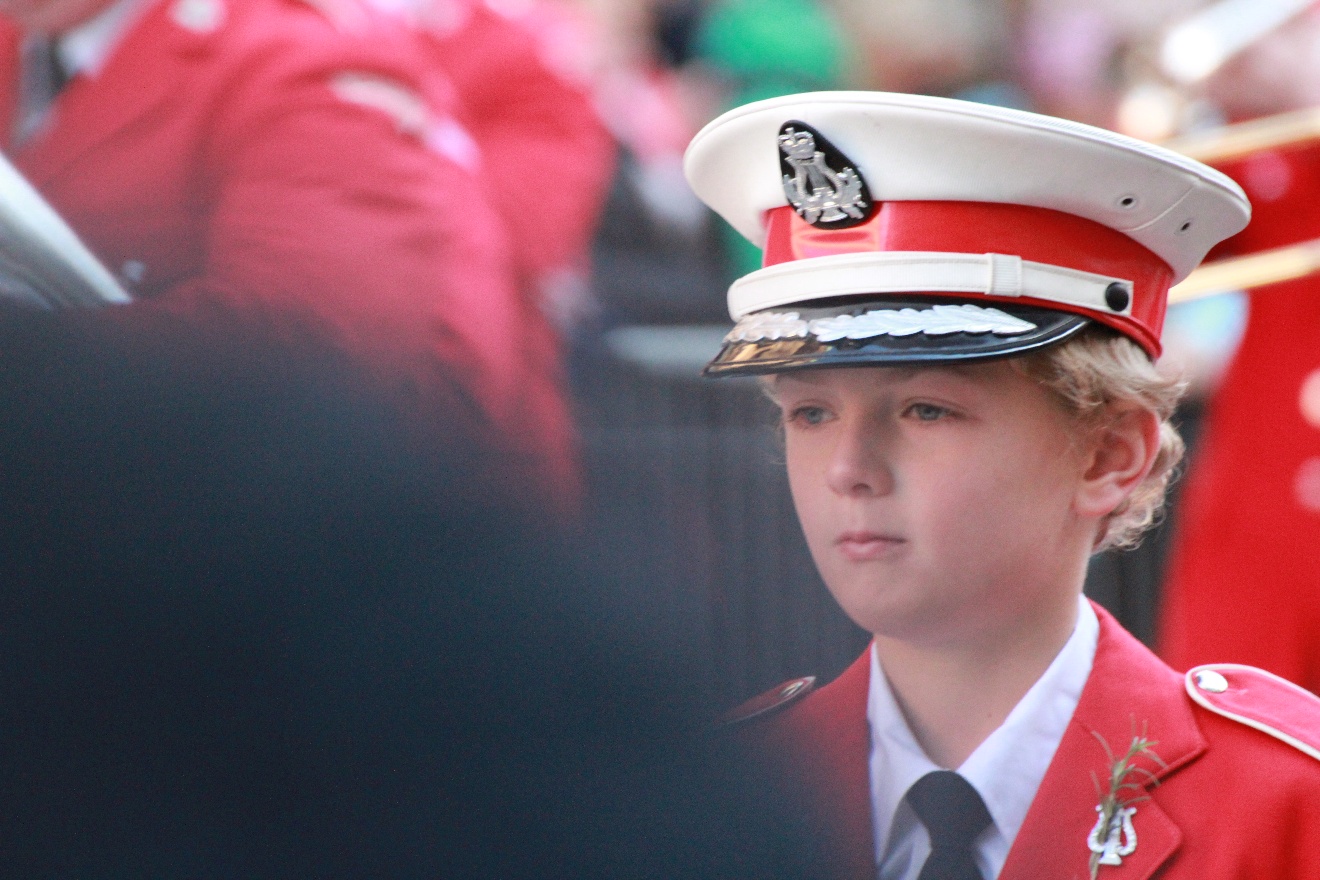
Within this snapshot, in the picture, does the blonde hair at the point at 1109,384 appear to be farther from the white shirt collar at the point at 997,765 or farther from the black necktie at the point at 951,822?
the black necktie at the point at 951,822

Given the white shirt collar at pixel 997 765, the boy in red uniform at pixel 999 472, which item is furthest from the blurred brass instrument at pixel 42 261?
the white shirt collar at pixel 997 765

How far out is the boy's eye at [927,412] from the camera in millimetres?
1152

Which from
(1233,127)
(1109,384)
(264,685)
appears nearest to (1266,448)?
(1233,127)

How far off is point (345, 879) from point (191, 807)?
0.46ft

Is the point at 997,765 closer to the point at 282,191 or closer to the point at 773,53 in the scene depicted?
the point at 282,191

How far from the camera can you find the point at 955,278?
1.17m

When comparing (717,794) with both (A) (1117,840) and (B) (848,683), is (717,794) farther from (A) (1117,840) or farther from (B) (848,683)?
(A) (1117,840)

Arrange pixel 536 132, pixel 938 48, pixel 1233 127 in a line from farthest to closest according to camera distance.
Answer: pixel 938 48 < pixel 536 132 < pixel 1233 127

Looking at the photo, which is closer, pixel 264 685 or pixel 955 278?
pixel 955 278

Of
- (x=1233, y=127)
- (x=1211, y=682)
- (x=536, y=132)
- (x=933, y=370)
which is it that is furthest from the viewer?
(x=536, y=132)

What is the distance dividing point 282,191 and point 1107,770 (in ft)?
3.82

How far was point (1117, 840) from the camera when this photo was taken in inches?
45.1

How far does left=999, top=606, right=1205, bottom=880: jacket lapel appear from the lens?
3.74ft

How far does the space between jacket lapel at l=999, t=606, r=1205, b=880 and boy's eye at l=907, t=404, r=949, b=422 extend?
0.26m
